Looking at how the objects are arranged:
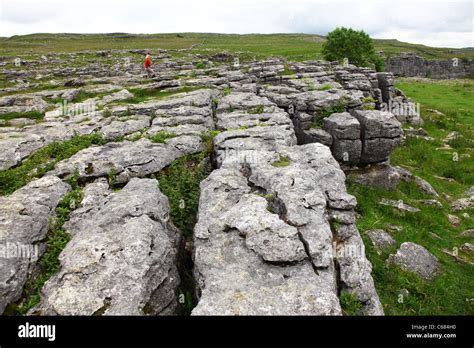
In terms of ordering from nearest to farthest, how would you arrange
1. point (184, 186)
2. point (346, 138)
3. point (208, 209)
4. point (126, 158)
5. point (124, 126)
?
point (208, 209) < point (184, 186) < point (126, 158) < point (124, 126) < point (346, 138)

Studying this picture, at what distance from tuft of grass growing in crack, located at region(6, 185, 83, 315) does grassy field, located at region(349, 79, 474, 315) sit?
43.5 feet

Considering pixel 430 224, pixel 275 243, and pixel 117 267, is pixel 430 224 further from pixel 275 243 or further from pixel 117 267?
pixel 117 267

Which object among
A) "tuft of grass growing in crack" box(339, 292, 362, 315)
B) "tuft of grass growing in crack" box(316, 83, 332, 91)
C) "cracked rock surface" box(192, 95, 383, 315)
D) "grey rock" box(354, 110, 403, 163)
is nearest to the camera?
"cracked rock surface" box(192, 95, 383, 315)

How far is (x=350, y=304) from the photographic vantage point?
33.6ft

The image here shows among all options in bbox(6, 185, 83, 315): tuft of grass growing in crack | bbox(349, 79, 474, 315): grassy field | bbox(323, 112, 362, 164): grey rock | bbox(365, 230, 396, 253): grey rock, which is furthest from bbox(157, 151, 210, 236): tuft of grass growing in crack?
bbox(323, 112, 362, 164): grey rock

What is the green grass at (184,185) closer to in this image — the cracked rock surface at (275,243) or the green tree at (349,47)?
the cracked rock surface at (275,243)

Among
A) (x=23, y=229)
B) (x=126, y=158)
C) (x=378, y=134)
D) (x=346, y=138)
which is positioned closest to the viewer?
(x=23, y=229)

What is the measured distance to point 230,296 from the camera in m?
8.74

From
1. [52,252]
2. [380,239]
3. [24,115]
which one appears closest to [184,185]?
[52,252]

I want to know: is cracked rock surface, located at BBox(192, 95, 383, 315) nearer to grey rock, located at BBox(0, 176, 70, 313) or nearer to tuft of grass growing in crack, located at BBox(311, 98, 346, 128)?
grey rock, located at BBox(0, 176, 70, 313)

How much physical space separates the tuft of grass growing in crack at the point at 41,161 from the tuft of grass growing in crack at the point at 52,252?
112 inches

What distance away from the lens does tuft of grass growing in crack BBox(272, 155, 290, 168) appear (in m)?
15.7

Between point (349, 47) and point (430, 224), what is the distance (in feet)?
156

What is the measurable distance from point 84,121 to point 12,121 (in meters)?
5.75
